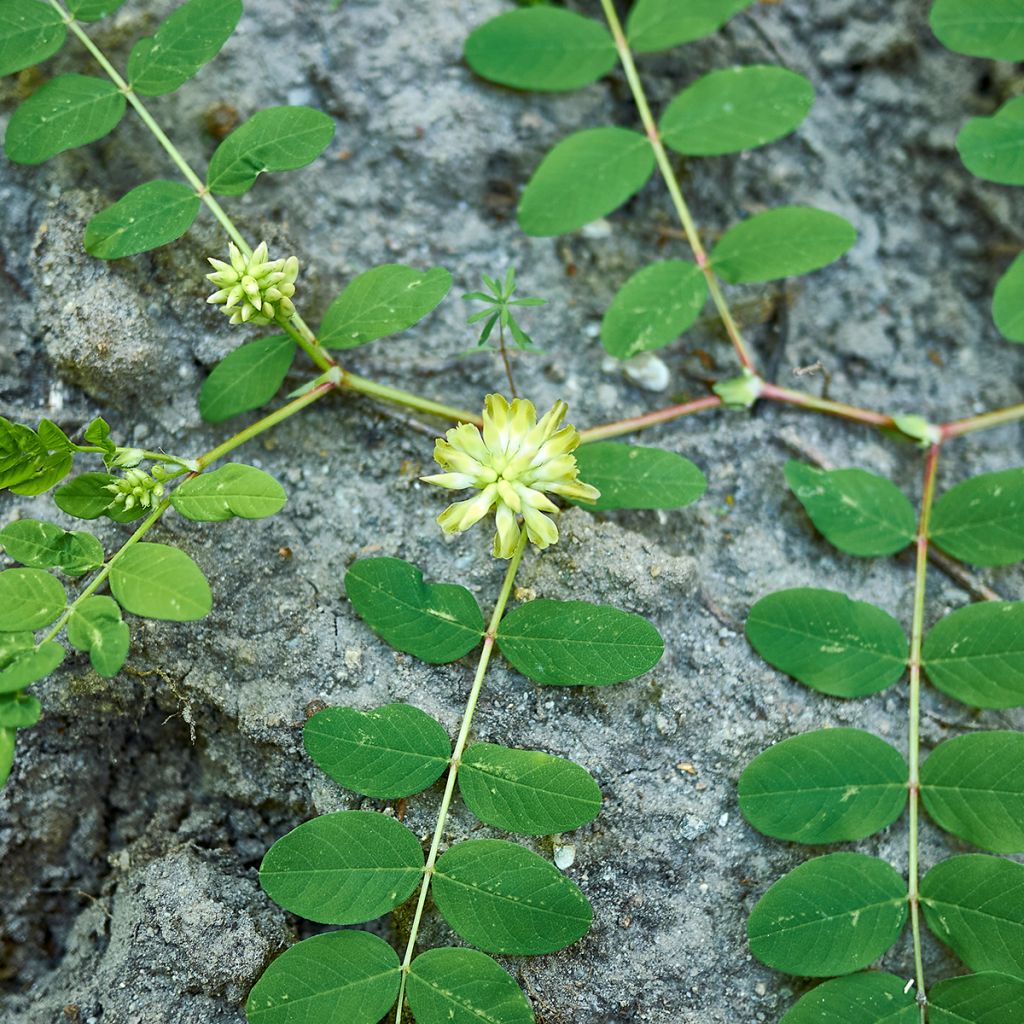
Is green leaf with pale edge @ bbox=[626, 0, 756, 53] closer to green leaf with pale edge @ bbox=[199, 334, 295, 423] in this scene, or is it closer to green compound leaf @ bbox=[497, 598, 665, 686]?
green leaf with pale edge @ bbox=[199, 334, 295, 423]

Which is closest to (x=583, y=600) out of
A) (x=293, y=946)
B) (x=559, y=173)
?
(x=293, y=946)

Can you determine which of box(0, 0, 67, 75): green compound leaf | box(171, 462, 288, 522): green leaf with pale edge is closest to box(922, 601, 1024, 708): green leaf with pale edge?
box(171, 462, 288, 522): green leaf with pale edge

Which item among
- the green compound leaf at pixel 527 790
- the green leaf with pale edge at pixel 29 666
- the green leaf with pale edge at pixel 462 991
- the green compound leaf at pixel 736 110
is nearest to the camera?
the green leaf with pale edge at pixel 29 666

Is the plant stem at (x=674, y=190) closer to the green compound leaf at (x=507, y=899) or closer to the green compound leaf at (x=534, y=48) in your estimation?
the green compound leaf at (x=534, y=48)

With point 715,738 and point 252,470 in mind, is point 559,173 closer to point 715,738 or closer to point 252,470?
point 252,470

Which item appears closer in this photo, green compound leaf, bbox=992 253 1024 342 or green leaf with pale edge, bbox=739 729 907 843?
green leaf with pale edge, bbox=739 729 907 843

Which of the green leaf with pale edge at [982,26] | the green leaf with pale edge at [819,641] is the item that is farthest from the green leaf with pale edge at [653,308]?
the green leaf with pale edge at [982,26]
